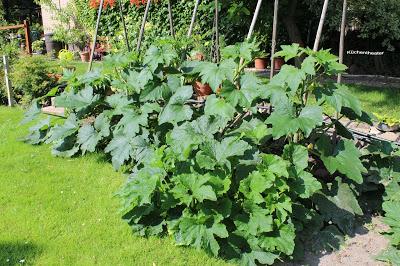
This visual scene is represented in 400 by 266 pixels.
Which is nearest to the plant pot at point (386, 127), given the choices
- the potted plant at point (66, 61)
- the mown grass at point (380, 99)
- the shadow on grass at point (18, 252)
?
the mown grass at point (380, 99)

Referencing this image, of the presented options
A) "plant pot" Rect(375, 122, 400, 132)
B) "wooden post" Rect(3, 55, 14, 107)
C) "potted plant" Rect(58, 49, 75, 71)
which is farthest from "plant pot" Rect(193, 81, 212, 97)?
"wooden post" Rect(3, 55, 14, 107)

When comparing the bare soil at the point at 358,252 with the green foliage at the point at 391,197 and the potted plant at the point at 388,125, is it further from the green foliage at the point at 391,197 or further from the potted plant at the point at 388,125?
the potted plant at the point at 388,125

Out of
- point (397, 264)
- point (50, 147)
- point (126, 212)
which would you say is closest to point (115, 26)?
point (50, 147)

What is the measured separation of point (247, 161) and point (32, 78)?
17.6ft

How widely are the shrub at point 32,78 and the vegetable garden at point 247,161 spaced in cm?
379

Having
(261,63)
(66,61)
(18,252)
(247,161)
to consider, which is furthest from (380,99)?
(18,252)

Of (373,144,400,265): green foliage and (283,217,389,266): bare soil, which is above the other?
(373,144,400,265): green foliage

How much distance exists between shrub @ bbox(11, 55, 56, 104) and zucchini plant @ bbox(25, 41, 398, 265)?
3843 mm

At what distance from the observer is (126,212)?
3.37 m

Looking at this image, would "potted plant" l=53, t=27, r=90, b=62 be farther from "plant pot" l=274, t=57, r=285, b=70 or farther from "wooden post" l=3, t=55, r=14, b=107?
"wooden post" l=3, t=55, r=14, b=107

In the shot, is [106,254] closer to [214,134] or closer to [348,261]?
[214,134]

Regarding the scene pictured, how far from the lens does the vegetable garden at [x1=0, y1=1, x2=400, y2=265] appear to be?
3004 millimetres

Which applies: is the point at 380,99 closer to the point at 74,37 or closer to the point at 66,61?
the point at 66,61

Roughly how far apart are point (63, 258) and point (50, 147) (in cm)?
241
